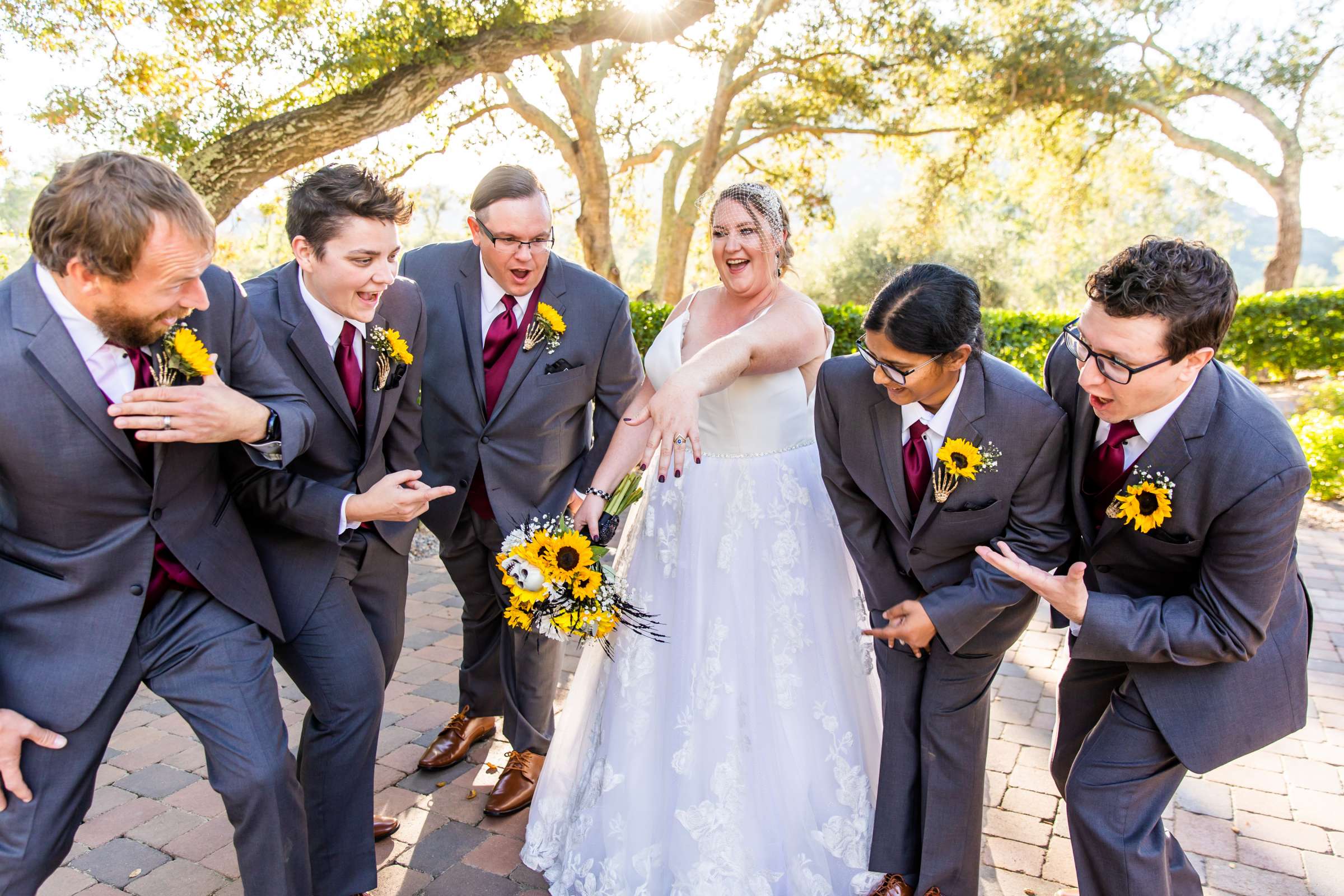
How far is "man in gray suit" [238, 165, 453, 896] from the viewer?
2.70 meters

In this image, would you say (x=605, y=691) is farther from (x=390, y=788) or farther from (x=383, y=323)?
(x=383, y=323)

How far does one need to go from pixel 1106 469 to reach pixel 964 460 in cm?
37

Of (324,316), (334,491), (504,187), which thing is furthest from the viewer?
(504,187)

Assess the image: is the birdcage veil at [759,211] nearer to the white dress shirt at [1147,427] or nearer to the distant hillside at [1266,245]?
the white dress shirt at [1147,427]

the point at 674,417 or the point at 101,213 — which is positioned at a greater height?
the point at 101,213

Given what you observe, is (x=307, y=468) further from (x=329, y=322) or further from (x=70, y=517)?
(x=70, y=517)

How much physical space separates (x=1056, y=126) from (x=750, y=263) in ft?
47.9

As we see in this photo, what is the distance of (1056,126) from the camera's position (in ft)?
50.8

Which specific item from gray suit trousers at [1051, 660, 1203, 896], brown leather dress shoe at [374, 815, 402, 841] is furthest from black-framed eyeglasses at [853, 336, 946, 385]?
brown leather dress shoe at [374, 815, 402, 841]

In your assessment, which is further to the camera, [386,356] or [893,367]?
[386,356]

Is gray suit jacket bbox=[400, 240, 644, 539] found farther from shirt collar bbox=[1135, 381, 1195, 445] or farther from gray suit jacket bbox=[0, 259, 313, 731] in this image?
shirt collar bbox=[1135, 381, 1195, 445]

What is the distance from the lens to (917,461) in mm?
2672

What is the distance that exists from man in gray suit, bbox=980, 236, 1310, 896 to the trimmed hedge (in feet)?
35.1

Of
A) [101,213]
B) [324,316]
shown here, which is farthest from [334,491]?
[101,213]
